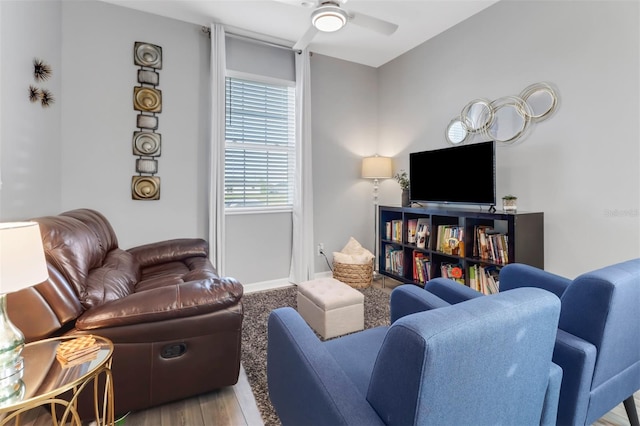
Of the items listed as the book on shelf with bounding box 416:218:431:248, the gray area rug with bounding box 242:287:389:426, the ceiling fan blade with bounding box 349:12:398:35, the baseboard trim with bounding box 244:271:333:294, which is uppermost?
the ceiling fan blade with bounding box 349:12:398:35

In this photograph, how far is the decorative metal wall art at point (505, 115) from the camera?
2525 mm

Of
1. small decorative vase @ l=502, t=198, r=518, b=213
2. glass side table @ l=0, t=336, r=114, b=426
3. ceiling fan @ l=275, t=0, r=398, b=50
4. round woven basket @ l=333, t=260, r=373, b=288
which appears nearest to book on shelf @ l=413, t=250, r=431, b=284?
round woven basket @ l=333, t=260, r=373, b=288

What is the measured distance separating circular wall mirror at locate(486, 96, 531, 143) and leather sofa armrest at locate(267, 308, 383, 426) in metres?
2.61

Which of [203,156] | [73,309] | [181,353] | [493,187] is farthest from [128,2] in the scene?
[493,187]

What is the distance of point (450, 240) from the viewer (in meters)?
2.90

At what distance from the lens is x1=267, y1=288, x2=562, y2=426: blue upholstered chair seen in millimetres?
686

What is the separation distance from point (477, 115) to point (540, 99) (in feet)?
1.80

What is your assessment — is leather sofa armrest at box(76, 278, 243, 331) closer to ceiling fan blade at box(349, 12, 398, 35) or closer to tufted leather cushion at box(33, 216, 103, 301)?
tufted leather cushion at box(33, 216, 103, 301)

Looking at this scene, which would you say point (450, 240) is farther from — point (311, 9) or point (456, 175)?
point (311, 9)

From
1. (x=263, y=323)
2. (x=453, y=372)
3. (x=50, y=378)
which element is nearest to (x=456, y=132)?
(x=263, y=323)

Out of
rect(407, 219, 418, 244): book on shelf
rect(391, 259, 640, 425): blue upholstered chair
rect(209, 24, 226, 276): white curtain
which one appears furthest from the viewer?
rect(407, 219, 418, 244): book on shelf

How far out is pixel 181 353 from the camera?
1.53 m

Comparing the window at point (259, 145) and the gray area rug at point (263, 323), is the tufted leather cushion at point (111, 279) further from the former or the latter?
the window at point (259, 145)

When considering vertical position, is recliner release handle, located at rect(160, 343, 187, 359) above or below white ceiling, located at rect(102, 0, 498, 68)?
below
